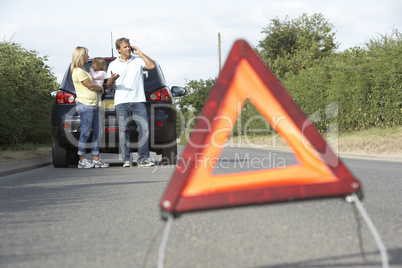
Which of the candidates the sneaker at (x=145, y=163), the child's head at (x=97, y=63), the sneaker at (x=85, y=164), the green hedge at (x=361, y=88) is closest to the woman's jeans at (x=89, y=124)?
the sneaker at (x=85, y=164)

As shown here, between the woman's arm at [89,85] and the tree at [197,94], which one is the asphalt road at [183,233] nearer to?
the woman's arm at [89,85]

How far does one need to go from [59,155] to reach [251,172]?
27.7 ft

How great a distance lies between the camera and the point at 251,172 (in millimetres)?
3441

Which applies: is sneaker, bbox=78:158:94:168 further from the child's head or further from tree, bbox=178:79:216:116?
tree, bbox=178:79:216:116

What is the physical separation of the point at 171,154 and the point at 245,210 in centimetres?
549

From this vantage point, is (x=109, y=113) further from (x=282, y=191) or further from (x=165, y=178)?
(x=282, y=191)

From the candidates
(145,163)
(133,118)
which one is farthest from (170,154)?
(133,118)

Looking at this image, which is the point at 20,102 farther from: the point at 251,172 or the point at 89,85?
the point at 251,172

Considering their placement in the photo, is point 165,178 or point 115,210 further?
point 165,178

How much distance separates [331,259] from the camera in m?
3.74

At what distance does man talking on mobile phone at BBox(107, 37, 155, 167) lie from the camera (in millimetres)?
9898

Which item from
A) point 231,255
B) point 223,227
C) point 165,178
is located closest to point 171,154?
point 165,178

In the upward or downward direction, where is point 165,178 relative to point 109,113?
downward

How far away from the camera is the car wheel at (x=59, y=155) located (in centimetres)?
1124
